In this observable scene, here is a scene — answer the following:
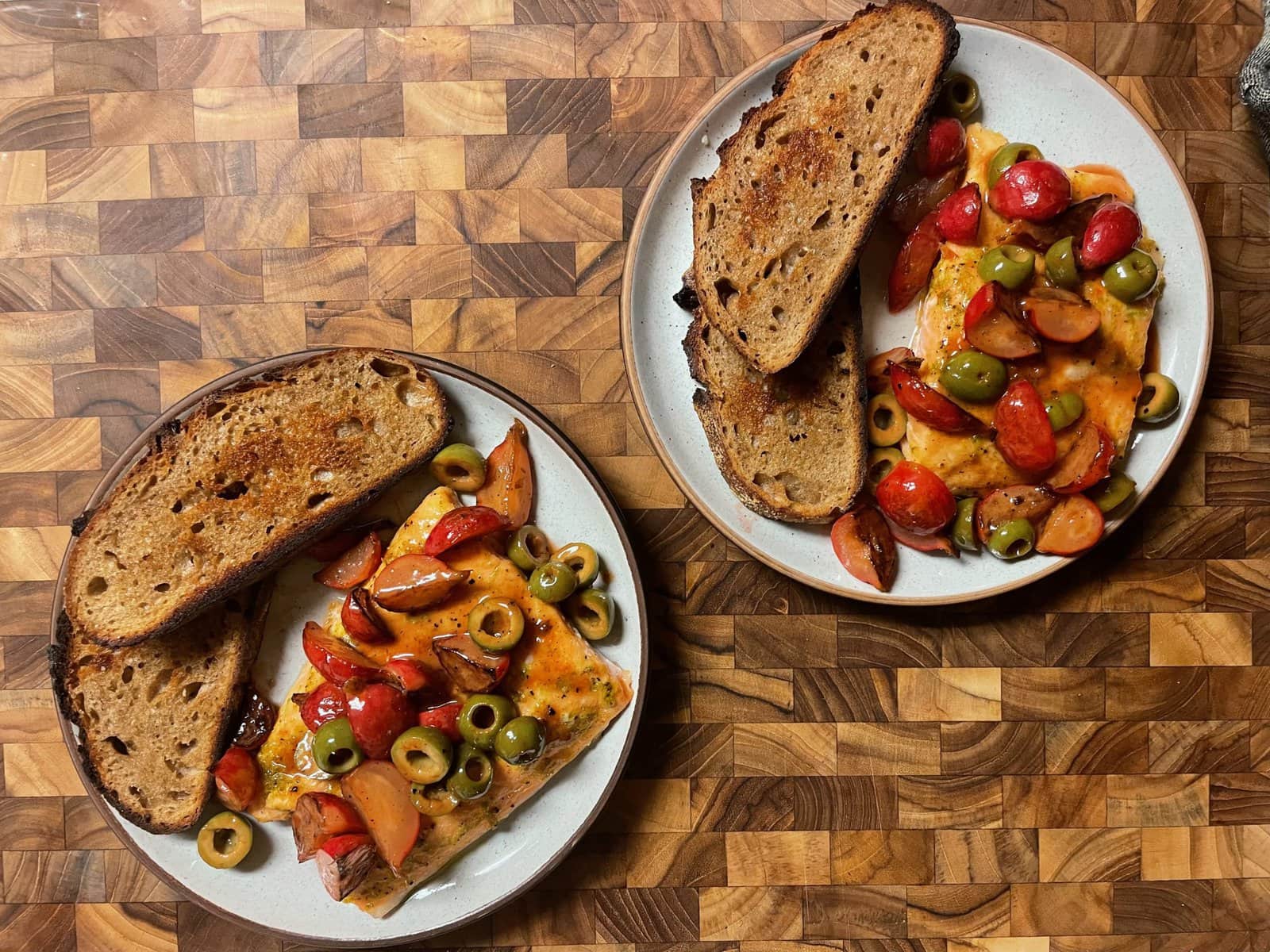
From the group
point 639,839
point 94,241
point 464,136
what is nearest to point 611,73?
point 464,136

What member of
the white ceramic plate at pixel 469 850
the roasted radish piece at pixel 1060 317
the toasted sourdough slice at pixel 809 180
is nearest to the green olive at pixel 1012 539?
the roasted radish piece at pixel 1060 317

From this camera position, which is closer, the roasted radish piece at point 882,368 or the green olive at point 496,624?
the green olive at point 496,624

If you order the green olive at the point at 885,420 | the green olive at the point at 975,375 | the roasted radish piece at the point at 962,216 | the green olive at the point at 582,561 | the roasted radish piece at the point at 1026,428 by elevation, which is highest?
the roasted radish piece at the point at 962,216

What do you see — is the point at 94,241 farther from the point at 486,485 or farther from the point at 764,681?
the point at 764,681

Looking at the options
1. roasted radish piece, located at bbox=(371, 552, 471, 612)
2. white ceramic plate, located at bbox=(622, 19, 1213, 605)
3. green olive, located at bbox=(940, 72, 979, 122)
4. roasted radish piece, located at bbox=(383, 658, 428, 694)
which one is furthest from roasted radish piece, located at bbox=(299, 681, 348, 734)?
green olive, located at bbox=(940, 72, 979, 122)

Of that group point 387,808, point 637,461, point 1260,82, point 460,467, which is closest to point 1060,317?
point 1260,82

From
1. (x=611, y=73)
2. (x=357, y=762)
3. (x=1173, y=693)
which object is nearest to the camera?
(x=357, y=762)

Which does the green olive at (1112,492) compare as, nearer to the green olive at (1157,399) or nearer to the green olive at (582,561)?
the green olive at (1157,399)
